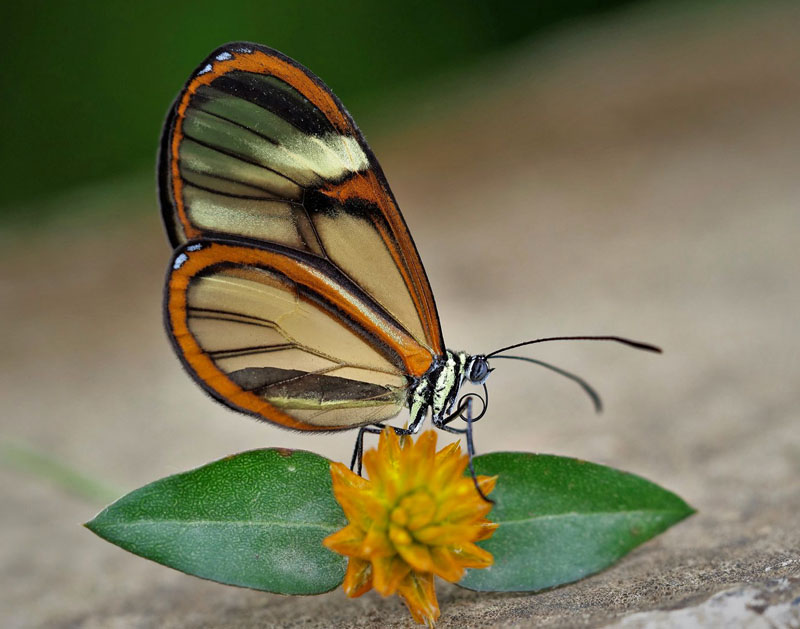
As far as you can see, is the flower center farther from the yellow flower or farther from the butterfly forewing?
the butterfly forewing

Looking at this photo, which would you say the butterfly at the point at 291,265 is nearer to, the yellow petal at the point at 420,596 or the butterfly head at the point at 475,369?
the butterfly head at the point at 475,369

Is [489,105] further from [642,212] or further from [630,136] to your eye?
[642,212]

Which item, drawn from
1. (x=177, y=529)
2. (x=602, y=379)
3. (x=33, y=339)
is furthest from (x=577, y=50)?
(x=177, y=529)

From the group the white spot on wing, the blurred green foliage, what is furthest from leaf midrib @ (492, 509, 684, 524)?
→ the blurred green foliage

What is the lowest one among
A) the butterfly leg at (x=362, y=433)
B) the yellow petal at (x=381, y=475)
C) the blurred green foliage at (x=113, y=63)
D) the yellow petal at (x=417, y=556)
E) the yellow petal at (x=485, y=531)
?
the yellow petal at (x=417, y=556)

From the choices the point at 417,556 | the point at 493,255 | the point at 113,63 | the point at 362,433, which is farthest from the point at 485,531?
the point at 113,63

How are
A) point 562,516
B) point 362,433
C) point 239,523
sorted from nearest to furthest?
1. point 239,523
2. point 562,516
3. point 362,433

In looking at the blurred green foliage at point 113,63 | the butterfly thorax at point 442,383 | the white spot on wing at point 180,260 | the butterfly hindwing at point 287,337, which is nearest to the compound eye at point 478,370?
the butterfly thorax at point 442,383

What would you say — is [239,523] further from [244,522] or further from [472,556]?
[472,556]
